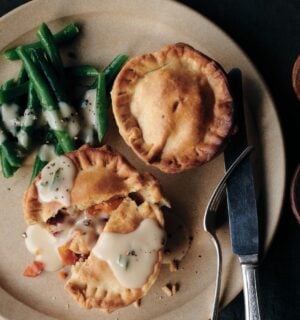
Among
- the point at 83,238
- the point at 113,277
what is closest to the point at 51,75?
the point at 83,238

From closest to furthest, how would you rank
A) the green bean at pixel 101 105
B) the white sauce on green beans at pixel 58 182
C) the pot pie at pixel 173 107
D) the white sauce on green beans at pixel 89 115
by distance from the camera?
the pot pie at pixel 173 107
the white sauce on green beans at pixel 58 182
the green bean at pixel 101 105
the white sauce on green beans at pixel 89 115

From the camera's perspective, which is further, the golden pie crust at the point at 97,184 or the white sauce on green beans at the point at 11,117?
the white sauce on green beans at the point at 11,117

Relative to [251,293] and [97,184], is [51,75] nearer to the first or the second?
[97,184]

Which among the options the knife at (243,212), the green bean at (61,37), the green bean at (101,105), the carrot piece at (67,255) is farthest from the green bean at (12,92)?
the knife at (243,212)

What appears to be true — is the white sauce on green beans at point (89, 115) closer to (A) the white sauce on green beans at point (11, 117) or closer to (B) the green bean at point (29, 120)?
(B) the green bean at point (29, 120)

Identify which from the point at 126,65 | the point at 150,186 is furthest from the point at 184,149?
the point at 126,65

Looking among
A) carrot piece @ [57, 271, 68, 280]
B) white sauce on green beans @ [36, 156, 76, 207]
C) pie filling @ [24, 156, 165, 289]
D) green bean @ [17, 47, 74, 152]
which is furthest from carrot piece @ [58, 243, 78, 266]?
green bean @ [17, 47, 74, 152]

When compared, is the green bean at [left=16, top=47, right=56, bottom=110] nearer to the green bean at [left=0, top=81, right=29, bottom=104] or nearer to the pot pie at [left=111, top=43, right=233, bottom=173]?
the green bean at [left=0, top=81, right=29, bottom=104]
